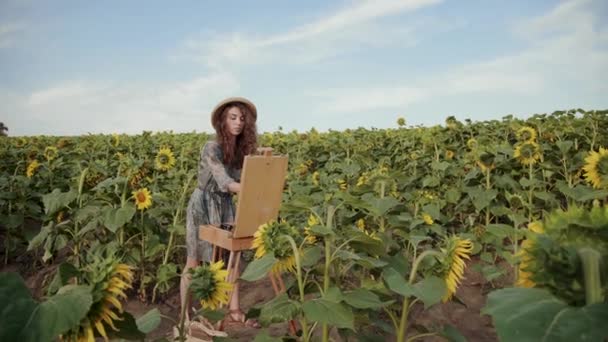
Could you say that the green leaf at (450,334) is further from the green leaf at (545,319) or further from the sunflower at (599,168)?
the sunflower at (599,168)

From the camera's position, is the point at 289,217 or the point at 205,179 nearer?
the point at 205,179

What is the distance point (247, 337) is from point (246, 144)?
1.31 m

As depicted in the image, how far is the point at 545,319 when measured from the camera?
2.42 feet

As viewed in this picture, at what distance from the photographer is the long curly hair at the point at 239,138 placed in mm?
3688

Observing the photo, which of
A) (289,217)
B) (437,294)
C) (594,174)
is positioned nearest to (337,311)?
(437,294)

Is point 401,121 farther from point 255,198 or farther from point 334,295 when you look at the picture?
point 334,295

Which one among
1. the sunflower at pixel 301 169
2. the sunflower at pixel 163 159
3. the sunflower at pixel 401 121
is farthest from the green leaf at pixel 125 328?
the sunflower at pixel 401 121

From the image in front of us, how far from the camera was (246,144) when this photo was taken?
375 cm

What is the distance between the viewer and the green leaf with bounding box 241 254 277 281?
1608 millimetres

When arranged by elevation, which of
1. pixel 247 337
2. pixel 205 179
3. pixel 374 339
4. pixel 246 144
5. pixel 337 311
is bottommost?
pixel 247 337

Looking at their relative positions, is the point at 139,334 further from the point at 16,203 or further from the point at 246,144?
the point at 16,203

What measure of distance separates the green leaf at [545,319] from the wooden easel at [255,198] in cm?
229

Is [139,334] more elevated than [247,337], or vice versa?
[139,334]

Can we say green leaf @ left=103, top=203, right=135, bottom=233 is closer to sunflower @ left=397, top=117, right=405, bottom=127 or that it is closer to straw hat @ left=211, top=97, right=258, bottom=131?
straw hat @ left=211, top=97, right=258, bottom=131
